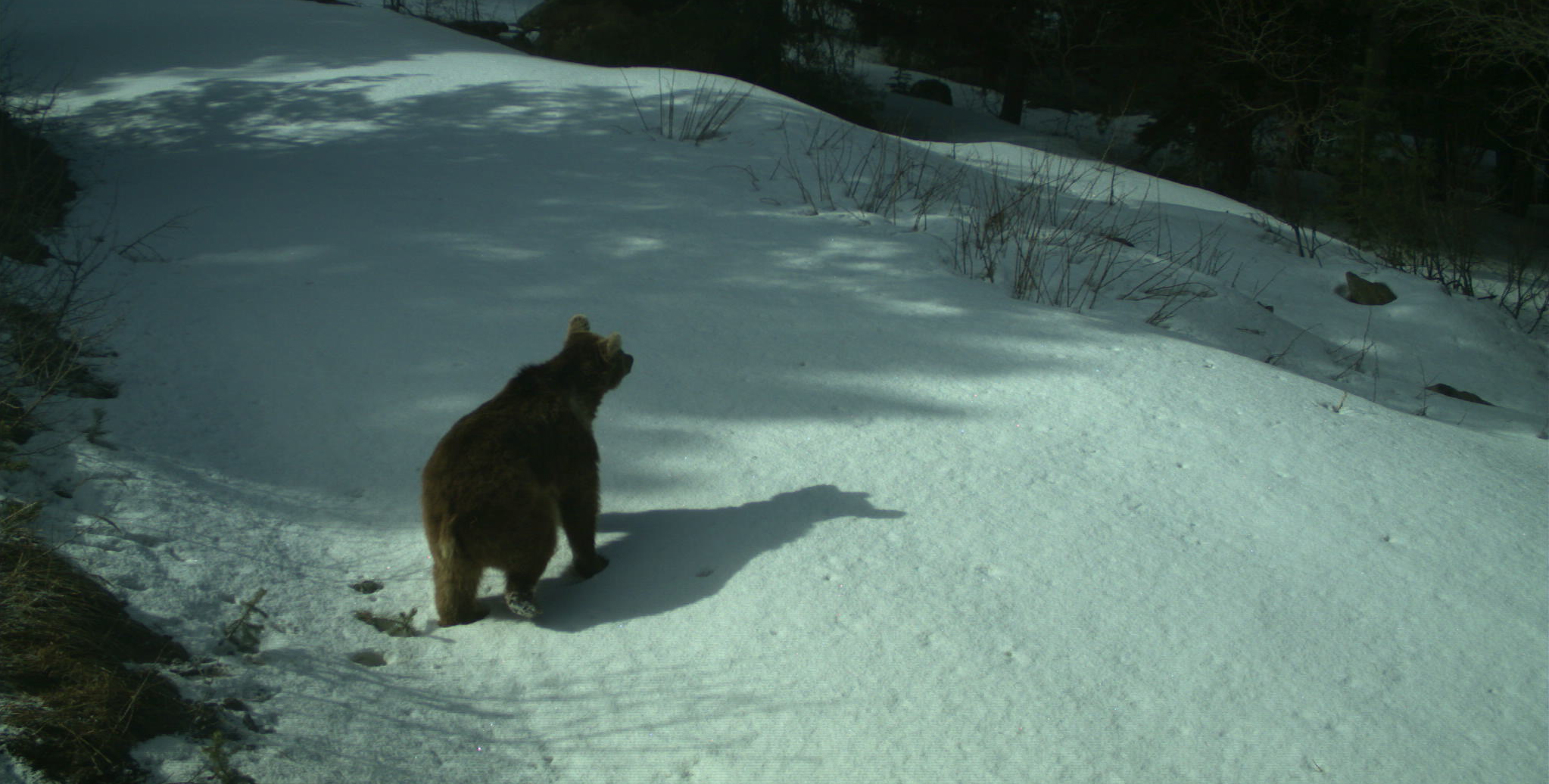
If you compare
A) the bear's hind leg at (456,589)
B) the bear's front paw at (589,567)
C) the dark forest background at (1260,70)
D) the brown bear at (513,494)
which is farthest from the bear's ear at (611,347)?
the dark forest background at (1260,70)

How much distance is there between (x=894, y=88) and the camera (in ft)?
72.5

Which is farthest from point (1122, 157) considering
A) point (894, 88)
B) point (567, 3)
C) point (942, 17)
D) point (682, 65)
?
point (567, 3)

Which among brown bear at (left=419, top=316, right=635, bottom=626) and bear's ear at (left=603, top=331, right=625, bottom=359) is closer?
brown bear at (left=419, top=316, right=635, bottom=626)

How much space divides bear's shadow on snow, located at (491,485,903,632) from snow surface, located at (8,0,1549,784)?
2 centimetres

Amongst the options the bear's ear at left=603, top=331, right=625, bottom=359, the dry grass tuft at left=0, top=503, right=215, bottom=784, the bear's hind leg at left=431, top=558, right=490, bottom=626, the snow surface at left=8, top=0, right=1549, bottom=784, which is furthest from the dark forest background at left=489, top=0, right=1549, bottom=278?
the dry grass tuft at left=0, top=503, right=215, bottom=784

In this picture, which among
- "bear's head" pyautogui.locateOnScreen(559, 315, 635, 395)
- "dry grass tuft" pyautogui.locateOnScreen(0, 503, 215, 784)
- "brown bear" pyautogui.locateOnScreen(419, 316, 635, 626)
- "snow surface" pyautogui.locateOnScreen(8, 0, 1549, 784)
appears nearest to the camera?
"dry grass tuft" pyautogui.locateOnScreen(0, 503, 215, 784)

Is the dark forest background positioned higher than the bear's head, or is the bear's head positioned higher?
the dark forest background

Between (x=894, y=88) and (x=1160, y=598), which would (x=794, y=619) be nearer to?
(x=1160, y=598)

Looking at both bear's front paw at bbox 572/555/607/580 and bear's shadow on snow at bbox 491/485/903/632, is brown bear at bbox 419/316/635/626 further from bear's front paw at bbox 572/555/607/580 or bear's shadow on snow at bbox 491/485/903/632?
bear's shadow on snow at bbox 491/485/903/632

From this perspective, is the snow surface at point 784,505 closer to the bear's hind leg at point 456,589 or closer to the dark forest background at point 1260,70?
the bear's hind leg at point 456,589

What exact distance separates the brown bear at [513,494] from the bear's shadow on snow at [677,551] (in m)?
0.12

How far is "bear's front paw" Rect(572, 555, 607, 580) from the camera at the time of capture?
3.49 meters

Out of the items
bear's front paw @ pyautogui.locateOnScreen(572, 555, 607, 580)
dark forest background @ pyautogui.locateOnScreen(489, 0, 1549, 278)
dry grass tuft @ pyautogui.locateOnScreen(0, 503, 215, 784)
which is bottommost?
bear's front paw @ pyautogui.locateOnScreen(572, 555, 607, 580)

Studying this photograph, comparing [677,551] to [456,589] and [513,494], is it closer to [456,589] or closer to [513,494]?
[513,494]
